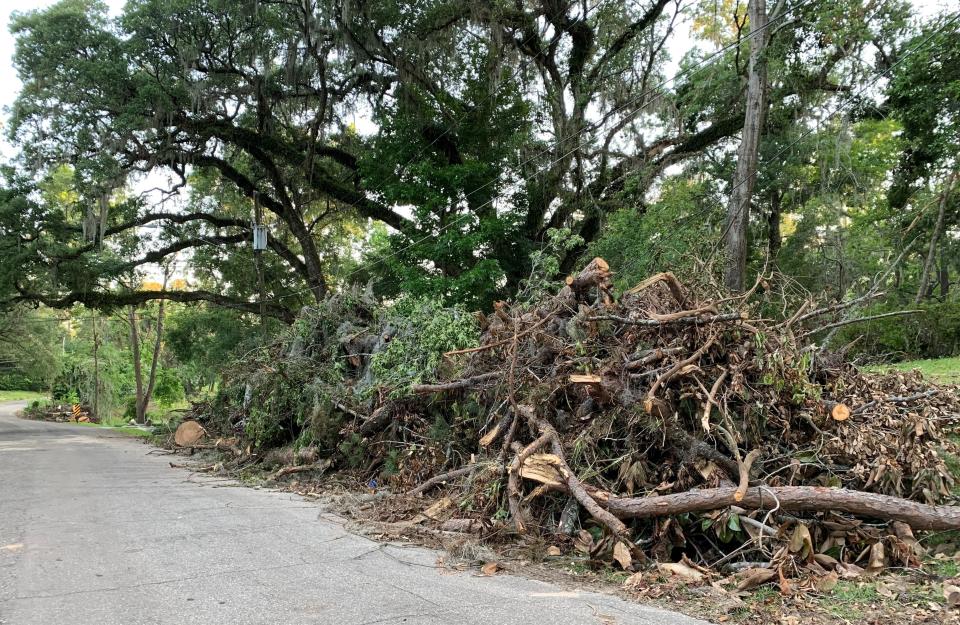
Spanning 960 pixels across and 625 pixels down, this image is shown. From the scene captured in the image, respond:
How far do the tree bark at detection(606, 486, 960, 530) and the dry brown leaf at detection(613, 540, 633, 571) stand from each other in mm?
281

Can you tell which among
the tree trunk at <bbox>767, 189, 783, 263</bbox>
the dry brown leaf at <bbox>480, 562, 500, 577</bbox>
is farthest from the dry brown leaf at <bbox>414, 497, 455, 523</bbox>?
the tree trunk at <bbox>767, 189, 783, 263</bbox>

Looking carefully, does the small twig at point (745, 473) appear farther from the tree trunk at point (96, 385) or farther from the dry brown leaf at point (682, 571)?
the tree trunk at point (96, 385)

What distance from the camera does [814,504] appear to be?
404 cm

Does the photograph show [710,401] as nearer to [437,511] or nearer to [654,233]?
[437,511]

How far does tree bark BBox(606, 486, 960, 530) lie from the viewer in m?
3.97

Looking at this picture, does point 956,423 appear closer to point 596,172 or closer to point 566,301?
point 566,301

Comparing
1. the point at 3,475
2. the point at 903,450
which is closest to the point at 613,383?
the point at 903,450

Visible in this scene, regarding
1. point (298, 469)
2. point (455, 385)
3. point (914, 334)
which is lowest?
point (298, 469)

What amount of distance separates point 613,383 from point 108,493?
21.1ft

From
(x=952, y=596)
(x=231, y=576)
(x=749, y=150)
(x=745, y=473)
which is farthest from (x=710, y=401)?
(x=749, y=150)

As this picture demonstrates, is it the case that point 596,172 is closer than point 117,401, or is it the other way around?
point 596,172

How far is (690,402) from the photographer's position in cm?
507

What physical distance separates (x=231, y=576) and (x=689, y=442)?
3.58 meters

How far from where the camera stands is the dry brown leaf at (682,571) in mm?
3918
